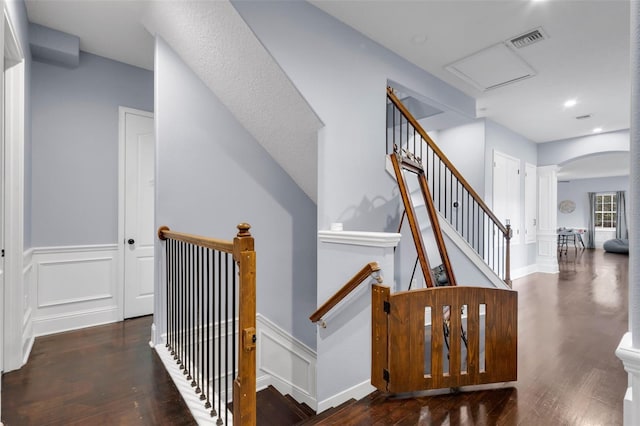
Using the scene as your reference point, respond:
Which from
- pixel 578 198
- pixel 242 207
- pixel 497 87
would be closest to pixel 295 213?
pixel 242 207

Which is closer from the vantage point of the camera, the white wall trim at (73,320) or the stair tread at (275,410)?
the stair tread at (275,410)

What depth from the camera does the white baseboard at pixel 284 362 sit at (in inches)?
133

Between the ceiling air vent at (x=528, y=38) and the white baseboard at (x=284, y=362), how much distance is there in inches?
149

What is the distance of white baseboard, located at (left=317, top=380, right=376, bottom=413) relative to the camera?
2.20m

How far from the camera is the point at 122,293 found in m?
3.53

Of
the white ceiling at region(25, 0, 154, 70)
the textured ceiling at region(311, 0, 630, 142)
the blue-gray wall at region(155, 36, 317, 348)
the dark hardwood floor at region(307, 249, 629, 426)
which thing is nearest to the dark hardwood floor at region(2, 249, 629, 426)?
the dark hardwood floor at region(307, 249, 629, 426)

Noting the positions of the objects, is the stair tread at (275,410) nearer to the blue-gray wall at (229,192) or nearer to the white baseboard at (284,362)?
the white baseboard at (284,362)

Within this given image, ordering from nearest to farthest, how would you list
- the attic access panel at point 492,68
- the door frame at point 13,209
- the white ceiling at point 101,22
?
1. the door frame at point 13,209
2. the white ceiling at point 101,22
3. the attic access panel at point 492,68

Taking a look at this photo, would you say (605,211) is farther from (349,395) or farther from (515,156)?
(349,395)

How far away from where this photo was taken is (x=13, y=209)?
92.7 inches

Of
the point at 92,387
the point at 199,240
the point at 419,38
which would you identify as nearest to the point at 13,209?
the point at 92,387

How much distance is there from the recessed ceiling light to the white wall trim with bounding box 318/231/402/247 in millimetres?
2011

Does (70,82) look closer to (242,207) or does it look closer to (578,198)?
(242,207)

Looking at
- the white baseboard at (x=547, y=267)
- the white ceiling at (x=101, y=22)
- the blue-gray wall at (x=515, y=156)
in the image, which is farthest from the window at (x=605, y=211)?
the white ceiling at (x=101, y=22)
